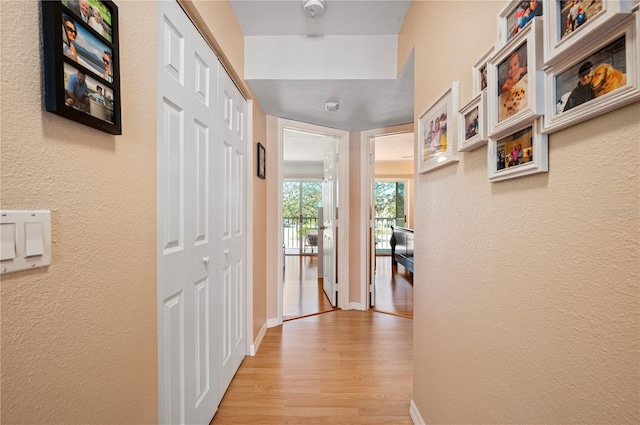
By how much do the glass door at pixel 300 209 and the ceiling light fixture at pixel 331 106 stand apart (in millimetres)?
5045

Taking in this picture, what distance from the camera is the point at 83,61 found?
2.21 feet

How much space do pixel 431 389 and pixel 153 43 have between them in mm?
1815

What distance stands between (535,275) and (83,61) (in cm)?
117

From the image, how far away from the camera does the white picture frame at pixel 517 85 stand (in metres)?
0.66

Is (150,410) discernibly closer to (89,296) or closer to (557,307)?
(89,296)

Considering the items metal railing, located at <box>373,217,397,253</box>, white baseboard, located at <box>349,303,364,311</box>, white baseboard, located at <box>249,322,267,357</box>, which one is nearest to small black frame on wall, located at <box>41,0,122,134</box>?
white baseboard, located at <box>249,322,267,357</box>

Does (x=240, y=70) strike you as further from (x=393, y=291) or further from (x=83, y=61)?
(x=393, y=291)

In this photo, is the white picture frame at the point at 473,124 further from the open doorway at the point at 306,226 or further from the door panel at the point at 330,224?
the door panel at the point at 330,224

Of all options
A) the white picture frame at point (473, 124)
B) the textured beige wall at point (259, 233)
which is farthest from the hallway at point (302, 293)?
the white picture frame at point (473, 124)

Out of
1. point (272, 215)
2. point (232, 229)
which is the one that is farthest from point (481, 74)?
point (272, 215)

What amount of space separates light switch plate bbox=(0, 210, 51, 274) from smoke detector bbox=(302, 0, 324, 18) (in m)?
1.72

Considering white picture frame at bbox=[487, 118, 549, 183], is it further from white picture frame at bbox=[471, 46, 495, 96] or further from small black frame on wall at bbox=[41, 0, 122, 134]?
small black frame on wall at bbox=[41, 0, 122, 134]

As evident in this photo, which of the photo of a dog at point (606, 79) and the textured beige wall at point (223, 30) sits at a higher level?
the textured beige wall at point (223, 30)

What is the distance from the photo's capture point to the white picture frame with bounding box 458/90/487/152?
908mm
